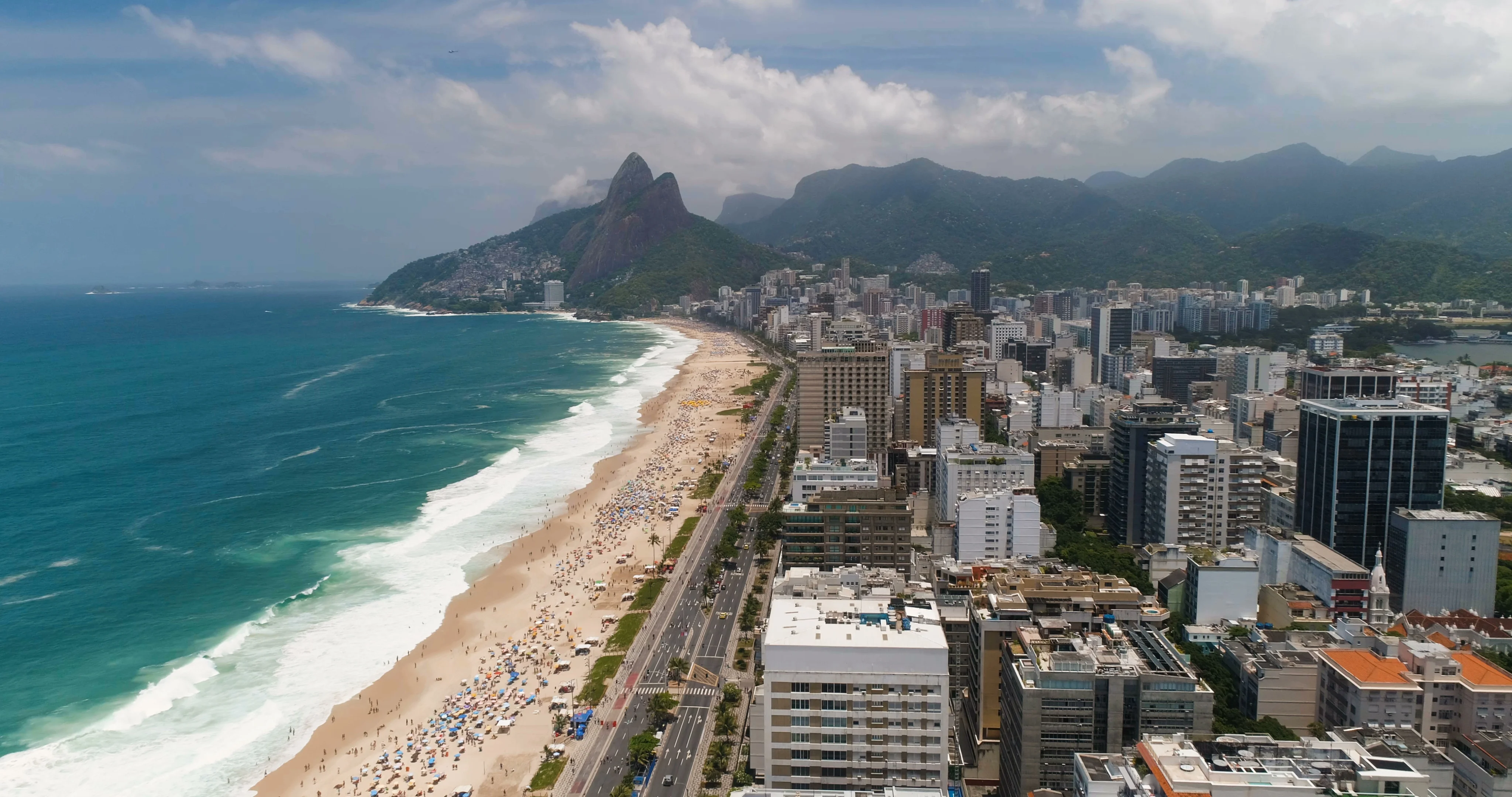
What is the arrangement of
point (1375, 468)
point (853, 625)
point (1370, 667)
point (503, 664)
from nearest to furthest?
1. point (853, 625)
2. point (1370, 667)
3. point (503, 664)
4. point (1375, 468)

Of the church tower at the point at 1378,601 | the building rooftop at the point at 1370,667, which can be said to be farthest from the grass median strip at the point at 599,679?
the church tower at the point at 1378,601

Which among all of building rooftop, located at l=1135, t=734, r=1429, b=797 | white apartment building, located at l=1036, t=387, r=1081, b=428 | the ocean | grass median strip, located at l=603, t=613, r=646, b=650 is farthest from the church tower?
the ocean

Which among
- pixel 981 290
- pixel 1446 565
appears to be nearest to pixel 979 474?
pixel 1446 565

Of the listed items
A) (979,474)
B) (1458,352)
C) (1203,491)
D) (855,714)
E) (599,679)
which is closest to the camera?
(855,714)

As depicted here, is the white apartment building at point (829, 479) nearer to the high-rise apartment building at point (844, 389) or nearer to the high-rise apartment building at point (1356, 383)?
the high-rise apartment building at point (844, 389)

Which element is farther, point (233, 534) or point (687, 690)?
point (233, 534)

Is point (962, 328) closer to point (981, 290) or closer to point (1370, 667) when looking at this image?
point (981, 290)
